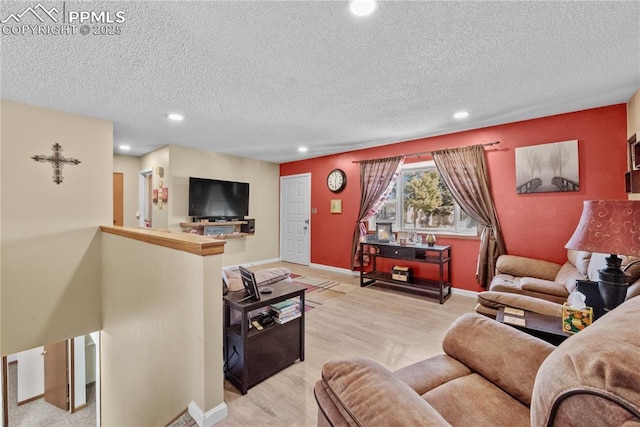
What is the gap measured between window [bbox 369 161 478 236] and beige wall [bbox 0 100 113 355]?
4.20 metres

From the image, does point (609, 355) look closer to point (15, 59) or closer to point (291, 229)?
point (15, 59)

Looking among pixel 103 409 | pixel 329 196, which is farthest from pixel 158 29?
pixel 103 409

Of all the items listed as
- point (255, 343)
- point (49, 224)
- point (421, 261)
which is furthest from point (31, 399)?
point (421, 261)

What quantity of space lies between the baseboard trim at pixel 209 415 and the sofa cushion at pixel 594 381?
170 cm

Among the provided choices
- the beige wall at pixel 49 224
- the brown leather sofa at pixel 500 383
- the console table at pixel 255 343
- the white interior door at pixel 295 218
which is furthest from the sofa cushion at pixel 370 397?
the white interior door at pixel 295 218

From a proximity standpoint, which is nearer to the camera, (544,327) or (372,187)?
(544,327)

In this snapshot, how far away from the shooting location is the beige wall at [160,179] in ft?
15.3

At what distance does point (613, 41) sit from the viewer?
178 cm

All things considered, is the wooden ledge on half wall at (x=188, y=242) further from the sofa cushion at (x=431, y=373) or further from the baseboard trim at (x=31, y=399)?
the baseboard trim at (x=31, y=399)

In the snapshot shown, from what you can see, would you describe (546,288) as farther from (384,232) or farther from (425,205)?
(384,232)

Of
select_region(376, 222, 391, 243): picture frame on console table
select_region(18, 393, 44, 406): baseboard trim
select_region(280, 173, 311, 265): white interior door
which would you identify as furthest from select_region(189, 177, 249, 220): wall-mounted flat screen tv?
select_region(18, 393, 44, 406): baseboard trim

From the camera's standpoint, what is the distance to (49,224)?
10.0 ft

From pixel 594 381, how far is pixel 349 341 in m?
2.28

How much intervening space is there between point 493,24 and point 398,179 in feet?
9.73
